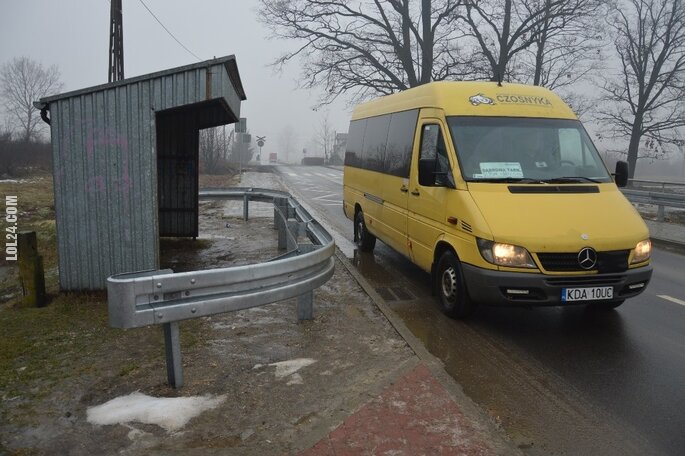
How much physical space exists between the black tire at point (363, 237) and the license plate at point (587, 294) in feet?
15.8

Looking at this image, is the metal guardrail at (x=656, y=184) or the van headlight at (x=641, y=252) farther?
the metal guardrail at (x=656, y=184)

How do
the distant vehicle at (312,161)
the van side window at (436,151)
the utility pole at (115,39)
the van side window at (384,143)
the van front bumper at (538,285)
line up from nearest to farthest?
the van front bumper at (538,285) → the van side window at (436,151) → the van side window at (384,143) → the utility pole at (115,39) → the distant vehicle at (312,161)

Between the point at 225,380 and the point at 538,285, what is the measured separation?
300 cm

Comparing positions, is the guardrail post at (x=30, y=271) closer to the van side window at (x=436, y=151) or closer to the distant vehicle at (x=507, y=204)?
the distant vehicle at (x=507, y=204)

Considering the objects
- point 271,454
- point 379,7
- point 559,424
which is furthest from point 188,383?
point 379,7

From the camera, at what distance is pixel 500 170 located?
19.6 ft

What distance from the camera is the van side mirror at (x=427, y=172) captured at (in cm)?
602

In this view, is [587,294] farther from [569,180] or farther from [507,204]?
[569,180]

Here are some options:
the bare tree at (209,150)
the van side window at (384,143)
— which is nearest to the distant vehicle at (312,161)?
the bare tree at (209,150)

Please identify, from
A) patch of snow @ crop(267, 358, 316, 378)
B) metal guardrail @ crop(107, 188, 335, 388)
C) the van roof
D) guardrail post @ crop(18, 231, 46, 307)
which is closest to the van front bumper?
metal guardrail @ crop(107, 188, 335, 388)

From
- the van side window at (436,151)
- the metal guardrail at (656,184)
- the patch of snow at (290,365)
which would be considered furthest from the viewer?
the metal guardrail at (656,184)

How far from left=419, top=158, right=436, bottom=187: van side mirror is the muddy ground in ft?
5.31

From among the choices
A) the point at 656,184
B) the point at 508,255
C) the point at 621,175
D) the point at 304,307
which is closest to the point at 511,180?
the point at 508,255

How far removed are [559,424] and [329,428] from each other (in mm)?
1621
